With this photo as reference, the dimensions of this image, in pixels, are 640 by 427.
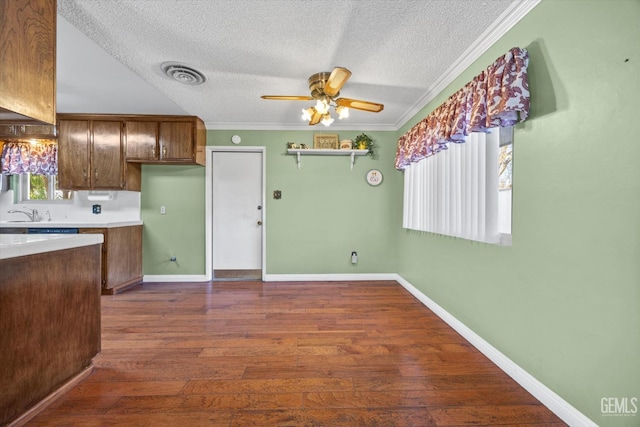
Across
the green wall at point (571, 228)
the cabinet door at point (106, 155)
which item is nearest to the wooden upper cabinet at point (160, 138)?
the cabinet door at point (106, 155)

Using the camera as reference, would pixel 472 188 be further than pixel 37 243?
Yes

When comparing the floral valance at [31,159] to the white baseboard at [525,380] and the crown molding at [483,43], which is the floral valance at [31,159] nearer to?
the crown molding at [483,43]

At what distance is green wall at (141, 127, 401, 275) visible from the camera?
4.05 metres

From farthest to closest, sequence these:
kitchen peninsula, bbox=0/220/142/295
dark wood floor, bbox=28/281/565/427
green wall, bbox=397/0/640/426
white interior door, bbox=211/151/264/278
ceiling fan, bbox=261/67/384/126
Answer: white interior door, bbox=211/151/264/278
kitchen peninsula, bbox=0/220/142/295
ceiling fan, bbox=261/67/384/126
dark wood floor, bbox=28/281/565/427
green wall, bbox=397/0/640/426

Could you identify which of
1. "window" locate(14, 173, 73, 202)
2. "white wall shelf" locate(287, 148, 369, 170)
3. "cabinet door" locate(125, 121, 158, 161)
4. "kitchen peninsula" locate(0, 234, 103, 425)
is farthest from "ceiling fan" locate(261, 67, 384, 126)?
"window" locate(14, 173, 73, 202)

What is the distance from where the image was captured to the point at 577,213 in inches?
53.7

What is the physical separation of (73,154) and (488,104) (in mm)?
4852

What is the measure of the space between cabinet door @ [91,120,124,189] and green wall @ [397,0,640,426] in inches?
174

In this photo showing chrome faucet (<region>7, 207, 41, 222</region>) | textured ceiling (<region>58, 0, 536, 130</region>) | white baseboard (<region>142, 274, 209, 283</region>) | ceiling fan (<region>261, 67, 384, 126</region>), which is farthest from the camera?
white baseboard (<region>142, 274, 209, 283</region>)

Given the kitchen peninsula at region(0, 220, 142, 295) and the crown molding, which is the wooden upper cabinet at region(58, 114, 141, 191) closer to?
the kitchen peninsula at region(0, 220, 142, 295)

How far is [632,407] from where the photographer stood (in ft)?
3.73

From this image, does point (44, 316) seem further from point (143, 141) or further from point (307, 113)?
point (143, 141)

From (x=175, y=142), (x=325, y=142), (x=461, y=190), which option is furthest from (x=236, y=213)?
(x=461, y=190)

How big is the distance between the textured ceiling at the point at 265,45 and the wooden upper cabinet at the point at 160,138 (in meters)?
0.50
